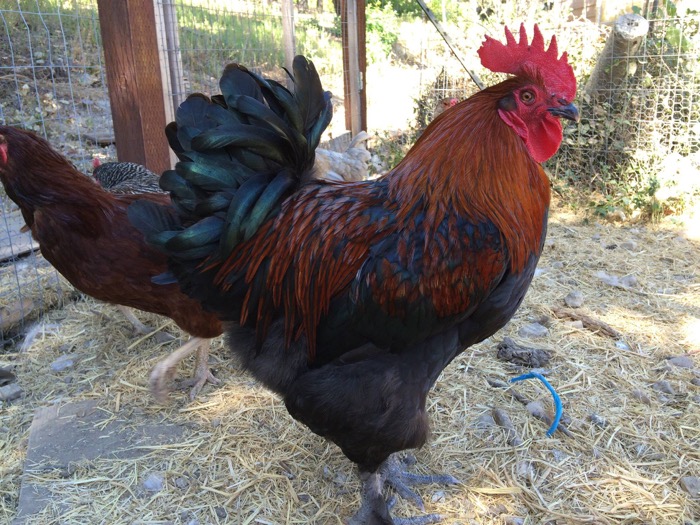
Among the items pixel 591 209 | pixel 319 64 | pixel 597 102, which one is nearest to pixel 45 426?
pixel 319 64

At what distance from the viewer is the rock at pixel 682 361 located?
3.41 meters

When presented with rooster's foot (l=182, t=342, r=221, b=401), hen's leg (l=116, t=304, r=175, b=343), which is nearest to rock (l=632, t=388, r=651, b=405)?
rooster's foot (l=182, t=342, r=221, b=401)

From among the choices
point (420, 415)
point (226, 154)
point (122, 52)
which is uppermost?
point (122, 52)

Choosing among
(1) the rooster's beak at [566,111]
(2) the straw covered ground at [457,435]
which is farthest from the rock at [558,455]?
(1) the rooster's beak at [566,111]

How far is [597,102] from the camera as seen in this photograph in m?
6.65

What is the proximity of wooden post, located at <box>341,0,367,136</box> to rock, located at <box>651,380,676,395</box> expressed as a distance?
5.19m

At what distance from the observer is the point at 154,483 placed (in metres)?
2.61

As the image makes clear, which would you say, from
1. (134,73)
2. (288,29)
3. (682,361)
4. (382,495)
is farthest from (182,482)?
(288,29)

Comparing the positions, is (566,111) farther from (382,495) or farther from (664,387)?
(664,387)

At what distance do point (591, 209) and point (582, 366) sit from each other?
370cm

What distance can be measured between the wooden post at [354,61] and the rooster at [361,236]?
16.2 feet

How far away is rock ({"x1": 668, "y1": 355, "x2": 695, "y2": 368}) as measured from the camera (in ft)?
11.2

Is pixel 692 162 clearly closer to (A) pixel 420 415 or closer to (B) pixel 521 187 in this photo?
(B) pixel 521 187

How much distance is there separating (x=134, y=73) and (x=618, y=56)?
5.52 meters
